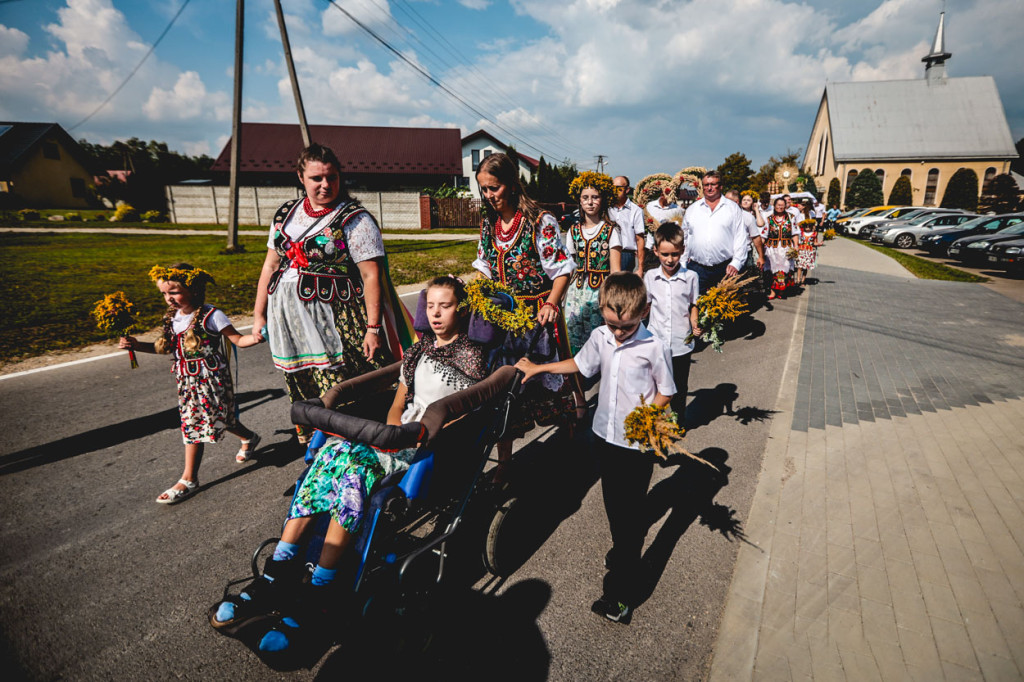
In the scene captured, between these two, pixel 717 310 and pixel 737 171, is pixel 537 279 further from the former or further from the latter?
pixel 737 171

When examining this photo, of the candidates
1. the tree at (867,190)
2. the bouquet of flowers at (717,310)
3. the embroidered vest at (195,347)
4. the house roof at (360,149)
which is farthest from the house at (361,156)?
the tree at (867,190)

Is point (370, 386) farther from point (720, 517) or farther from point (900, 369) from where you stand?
point (900, 369)

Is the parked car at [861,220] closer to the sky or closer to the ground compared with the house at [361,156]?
closer to the ground

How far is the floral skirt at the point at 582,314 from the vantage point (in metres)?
5.29

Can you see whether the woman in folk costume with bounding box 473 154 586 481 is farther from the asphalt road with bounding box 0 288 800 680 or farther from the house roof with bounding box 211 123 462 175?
the house roof with bounding box 211 123 462 175

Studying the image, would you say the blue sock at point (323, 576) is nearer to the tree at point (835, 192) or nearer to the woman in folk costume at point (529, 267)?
the woman in folk costume at point (529, 267)

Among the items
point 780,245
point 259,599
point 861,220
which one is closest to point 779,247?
point 780,245

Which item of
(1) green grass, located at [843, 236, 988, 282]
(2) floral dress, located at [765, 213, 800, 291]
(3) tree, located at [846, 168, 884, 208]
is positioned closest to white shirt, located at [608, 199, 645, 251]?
(2) floral dress, located at [765, 213, 800, 291]

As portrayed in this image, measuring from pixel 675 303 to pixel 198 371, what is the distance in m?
3.78

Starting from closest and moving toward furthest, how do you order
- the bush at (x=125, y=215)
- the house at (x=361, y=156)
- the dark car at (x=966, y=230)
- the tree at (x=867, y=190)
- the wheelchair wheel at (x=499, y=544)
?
the wheelchair wheel at (x=499, y=544) < the dark car at (x=966, y=230) < the bush at (x=125, y=215) < the house at (x=361, y=156) < the tree at (x=867, y=190)

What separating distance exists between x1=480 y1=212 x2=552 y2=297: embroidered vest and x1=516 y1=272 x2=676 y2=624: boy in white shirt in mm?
1309

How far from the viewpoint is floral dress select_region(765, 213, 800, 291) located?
1114cm

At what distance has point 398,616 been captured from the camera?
7.32ft

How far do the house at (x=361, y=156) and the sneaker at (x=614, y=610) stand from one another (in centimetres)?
3531
